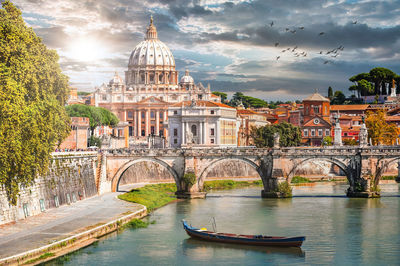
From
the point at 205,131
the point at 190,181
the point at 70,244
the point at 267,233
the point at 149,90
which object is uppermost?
the point at 149,90

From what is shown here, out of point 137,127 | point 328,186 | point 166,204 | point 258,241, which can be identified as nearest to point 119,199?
point 166,204

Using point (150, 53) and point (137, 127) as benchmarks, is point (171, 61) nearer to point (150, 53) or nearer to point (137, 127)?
point (150, 53)

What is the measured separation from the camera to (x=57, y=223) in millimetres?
37219

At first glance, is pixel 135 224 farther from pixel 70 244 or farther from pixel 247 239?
pixel 70 244

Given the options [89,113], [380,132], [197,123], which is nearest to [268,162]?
[380,132]

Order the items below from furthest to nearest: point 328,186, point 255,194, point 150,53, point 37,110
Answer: point 150,53, point 328,186, point 255,194, point 37,110

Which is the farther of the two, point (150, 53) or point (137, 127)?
point (150, 53)

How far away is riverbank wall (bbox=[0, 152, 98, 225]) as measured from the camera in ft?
124

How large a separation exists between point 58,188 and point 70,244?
42.2 feet

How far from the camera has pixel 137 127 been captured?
154 meters

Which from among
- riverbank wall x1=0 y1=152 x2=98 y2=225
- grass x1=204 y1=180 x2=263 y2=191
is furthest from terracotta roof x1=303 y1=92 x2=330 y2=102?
riverbank wall x1=0 y1=152 x2=98 y2=225

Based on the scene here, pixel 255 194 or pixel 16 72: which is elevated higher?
pixel 16 72

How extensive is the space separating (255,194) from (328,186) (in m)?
14.4

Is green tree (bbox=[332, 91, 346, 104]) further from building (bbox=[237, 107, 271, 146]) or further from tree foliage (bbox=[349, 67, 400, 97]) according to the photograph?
building (bbox=[237, 107, 271, 146])
